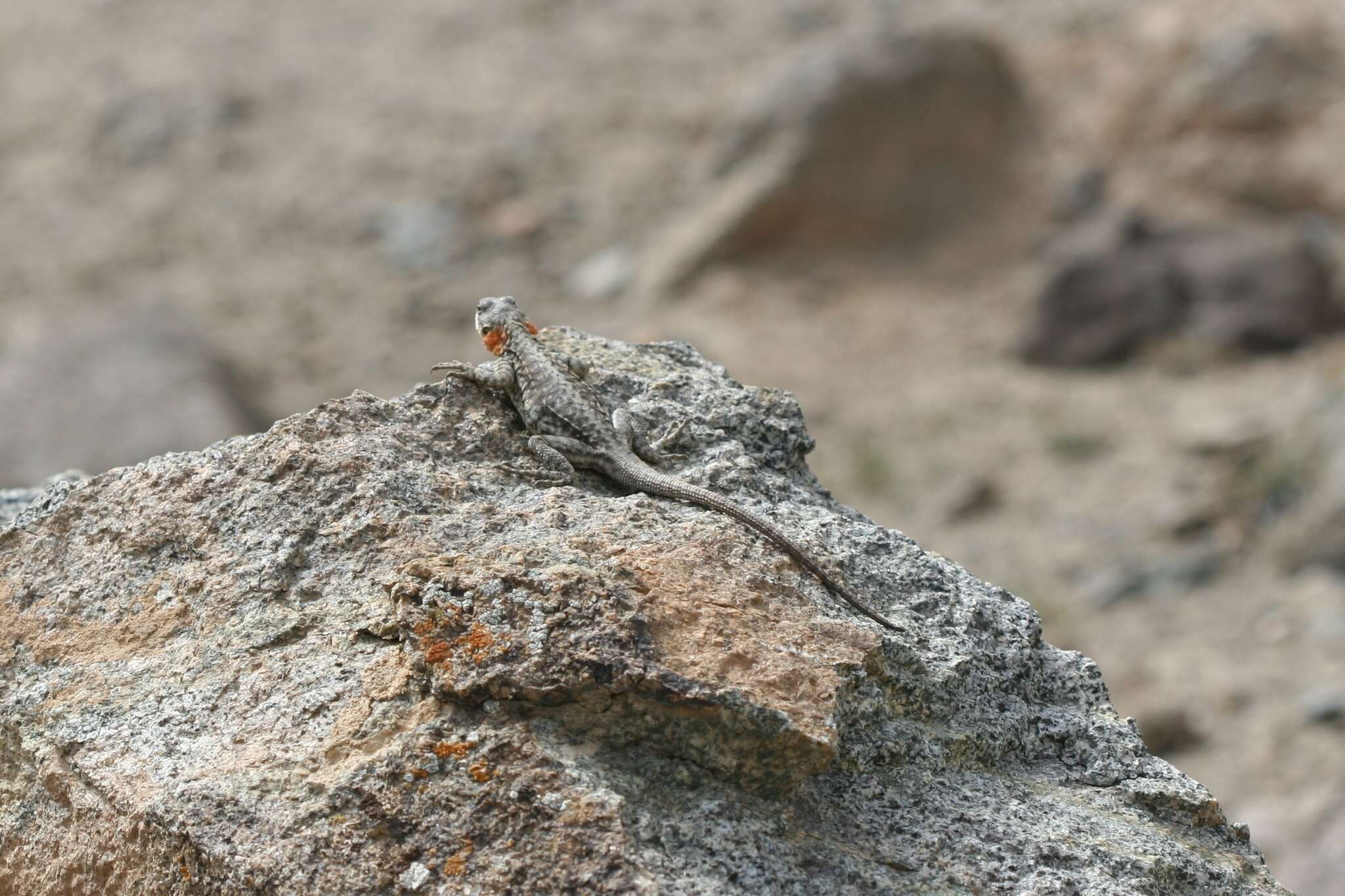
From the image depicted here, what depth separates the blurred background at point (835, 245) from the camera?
1131cm

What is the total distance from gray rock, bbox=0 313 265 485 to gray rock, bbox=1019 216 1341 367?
7438mm

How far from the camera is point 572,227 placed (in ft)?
53.3

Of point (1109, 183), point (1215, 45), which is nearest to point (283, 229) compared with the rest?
point (1109, 183)

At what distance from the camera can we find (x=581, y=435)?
14.1ft

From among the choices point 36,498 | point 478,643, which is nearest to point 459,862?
point 478,643

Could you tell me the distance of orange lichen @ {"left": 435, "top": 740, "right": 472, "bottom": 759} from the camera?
3010 millimetres

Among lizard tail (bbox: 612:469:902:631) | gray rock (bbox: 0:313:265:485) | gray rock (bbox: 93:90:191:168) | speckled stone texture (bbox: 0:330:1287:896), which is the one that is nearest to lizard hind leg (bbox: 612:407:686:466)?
lizard tail (bbox: 612:469:902:631)

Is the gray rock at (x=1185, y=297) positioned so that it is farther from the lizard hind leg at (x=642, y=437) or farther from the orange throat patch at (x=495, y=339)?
the lizard hind leg at (x=642, y=437)

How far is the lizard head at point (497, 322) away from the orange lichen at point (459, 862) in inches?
91.7

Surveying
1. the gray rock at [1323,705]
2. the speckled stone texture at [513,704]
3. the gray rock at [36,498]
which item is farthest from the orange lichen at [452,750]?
the gray rock at [1323,705]

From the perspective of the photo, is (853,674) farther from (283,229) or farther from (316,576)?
(283,229)

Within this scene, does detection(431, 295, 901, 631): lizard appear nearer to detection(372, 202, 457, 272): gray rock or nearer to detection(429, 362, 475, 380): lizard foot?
detection(429, 362, 475, 380): lizard foot

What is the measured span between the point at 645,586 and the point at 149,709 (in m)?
1.16

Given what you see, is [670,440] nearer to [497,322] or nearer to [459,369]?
[459,369]
